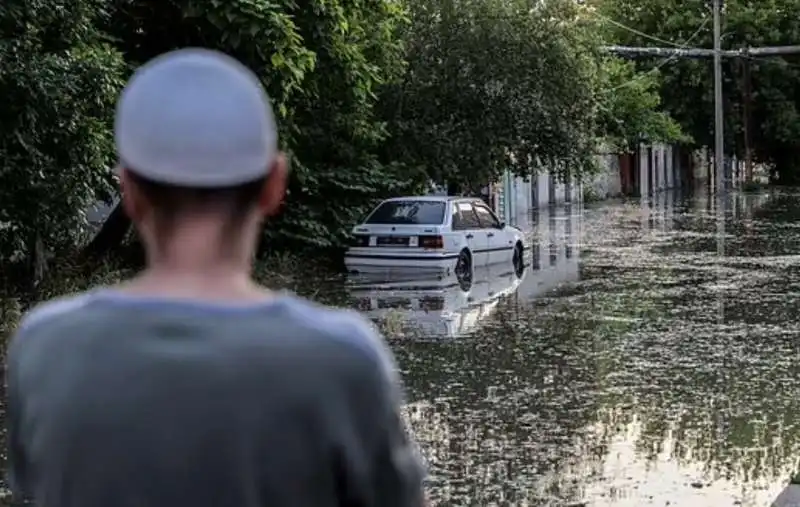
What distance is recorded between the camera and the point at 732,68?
2434 inches

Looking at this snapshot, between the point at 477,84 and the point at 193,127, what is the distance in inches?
974

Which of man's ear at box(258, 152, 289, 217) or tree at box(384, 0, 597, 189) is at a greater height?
tree at box(384, 0, 597, 189)

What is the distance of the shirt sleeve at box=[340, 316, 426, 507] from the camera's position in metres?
2.06

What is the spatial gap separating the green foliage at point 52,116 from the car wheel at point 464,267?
802cm

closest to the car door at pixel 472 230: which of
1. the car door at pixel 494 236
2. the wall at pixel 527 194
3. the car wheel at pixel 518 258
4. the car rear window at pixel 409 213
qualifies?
the car door at pixel 494 236

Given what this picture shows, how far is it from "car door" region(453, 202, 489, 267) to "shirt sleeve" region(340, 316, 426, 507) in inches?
755

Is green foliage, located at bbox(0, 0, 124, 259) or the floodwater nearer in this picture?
the floodwater

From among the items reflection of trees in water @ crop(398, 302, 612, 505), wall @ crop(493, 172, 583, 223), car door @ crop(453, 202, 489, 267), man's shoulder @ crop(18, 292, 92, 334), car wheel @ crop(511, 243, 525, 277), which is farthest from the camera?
wall @ crop(493, 172, 583, 223)

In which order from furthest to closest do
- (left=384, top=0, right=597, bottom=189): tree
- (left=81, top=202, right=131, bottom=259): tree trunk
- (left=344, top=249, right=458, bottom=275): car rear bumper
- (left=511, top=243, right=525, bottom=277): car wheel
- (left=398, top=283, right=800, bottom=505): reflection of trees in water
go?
(left=384, top=0, right=597, bottom=189): tree → (left=511, top=243, right=525, bottom=277): car wheel → (left=344, top=249, right=458, bottom=275): car rear bumper → (left=81, top=202, right=131, bottom=259): tree trunk → (left=398, top=283, right=800, bottom=505): reflection of trees in water

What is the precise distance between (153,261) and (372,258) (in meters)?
19.0

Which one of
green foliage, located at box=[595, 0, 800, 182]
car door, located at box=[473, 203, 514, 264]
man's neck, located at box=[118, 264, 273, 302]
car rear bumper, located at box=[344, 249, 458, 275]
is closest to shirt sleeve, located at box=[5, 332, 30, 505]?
man's neck, located at box=[118, 264, 273, 302]

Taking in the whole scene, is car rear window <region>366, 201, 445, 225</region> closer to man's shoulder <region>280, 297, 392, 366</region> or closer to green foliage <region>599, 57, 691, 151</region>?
man's shoulder <region>280, 297, 392, 366</region>

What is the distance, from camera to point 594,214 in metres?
42.8

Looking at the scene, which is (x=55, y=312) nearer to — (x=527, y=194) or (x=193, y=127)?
(x=193, y=127)
